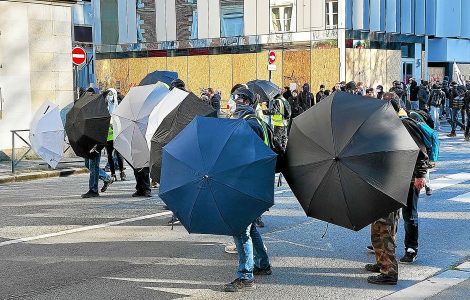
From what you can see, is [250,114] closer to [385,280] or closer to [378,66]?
[385,280]

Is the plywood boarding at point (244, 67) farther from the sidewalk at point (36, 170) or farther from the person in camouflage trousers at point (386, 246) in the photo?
the person in camouflage trousers at point (386, 246)

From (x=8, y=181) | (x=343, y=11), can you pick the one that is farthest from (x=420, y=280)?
(x=343, y=11)

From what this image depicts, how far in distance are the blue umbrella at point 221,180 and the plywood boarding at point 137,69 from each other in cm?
3912

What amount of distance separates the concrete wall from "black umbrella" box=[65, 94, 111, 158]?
7.26 m

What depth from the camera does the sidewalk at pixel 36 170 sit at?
16.1m

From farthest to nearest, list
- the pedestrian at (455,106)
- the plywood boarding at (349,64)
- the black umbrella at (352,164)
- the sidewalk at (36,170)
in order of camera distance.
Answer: the plywood boarding at (349,64), the pedestrian at (455,106), the sidewalk at (36,170), the black umbrella at (352,164)

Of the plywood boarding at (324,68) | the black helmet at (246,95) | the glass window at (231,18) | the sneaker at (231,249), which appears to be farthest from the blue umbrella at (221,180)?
the glass window at (231,18)

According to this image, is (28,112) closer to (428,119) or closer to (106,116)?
(106,116)

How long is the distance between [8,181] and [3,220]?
17.3 feet

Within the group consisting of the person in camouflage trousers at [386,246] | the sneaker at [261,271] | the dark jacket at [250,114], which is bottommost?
the sneaker at [261,271]

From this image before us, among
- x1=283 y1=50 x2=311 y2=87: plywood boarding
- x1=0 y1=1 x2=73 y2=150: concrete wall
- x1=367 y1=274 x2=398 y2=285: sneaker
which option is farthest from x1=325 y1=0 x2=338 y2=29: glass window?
x1=367 y1=274 x2=398 y2=285: sneaker

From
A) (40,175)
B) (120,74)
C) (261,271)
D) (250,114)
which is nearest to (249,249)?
(261,271)

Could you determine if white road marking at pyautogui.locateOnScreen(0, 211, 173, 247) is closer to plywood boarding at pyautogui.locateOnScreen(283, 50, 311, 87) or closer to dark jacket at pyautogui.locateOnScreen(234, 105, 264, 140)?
dark jacket at pyautogui.locateOnScreen(234, 105, 264, 140)

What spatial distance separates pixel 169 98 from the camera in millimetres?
9297
